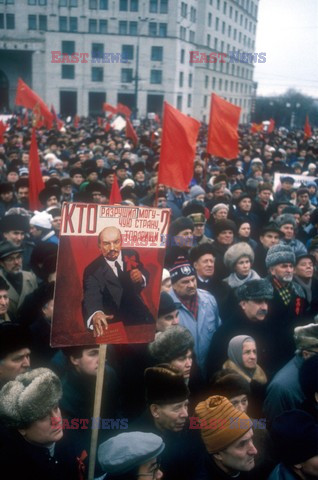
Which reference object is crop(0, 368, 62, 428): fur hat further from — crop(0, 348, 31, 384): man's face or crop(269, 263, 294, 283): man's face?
crop(269, 263, 294, 283): man's face

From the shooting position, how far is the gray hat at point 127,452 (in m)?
2.13

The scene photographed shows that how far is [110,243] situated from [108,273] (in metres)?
0.16

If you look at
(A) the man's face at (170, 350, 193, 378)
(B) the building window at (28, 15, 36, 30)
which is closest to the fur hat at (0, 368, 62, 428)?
(A) the man's face at (170, 350, 193, 378)

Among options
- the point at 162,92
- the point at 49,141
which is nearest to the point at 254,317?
the point at 49,141

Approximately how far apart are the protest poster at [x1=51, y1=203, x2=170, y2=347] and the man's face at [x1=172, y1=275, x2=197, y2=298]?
58.9 inches

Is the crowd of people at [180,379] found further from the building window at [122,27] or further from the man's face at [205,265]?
the building window at [122,27]

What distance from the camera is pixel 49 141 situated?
1448 cm

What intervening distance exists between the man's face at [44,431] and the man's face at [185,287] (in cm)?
183

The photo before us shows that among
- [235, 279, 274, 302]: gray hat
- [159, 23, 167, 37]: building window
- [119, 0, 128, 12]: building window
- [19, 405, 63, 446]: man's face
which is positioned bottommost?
[19, 405, 63, 446]: man's face

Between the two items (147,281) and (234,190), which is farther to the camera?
(234,190)

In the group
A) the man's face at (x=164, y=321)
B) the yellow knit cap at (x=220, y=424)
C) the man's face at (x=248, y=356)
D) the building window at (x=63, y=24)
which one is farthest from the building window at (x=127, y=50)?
the yellow knit cap at (x=220, y=424)

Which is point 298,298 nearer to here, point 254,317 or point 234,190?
point 254,317

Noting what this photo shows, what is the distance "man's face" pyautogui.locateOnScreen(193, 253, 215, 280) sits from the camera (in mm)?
4648

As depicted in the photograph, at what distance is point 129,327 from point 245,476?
3.26 ft
